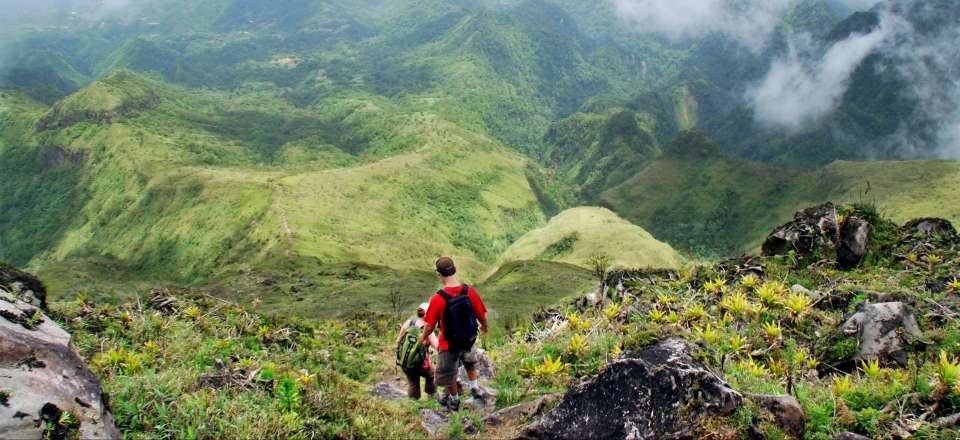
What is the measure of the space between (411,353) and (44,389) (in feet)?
21.0

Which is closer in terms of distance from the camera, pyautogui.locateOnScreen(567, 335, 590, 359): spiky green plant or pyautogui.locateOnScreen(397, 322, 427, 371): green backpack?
pyautogui.locateOnScreen(397, 322, 427, 371): green backpack

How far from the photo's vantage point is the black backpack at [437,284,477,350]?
10555 millimetres

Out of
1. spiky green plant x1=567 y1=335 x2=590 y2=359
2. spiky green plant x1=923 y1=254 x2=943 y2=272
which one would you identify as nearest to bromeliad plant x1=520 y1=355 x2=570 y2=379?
spiky green plant x1=567 y1=335 x2=590 y2=359

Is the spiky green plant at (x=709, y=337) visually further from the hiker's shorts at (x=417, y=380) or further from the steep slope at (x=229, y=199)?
the steep slope at (x=229, y=199)

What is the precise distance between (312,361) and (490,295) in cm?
3834

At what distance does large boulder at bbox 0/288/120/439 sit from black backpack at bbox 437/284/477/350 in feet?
18.2

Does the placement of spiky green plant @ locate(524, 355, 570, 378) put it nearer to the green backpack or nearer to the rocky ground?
the rocky ground

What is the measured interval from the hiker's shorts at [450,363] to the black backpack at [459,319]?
1.10 feet

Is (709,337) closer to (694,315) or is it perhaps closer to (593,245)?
(694,315)

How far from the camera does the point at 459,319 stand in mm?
10680

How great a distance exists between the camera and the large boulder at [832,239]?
→ 2312 centimetres

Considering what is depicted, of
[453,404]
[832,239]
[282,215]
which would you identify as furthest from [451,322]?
[282,215]

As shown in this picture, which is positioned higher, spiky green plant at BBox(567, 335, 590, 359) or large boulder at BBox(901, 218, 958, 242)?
large boulder at BBox(901, 218, 958, 242)

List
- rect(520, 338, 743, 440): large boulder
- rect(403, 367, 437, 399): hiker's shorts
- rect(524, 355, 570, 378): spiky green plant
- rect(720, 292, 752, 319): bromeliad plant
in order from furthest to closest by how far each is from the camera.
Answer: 1. rect(720, 292, 752, 319): bromeliad plant
2. rect(403, 367, 437, 399): hiker's shorts
3. rect(524, 355, 570, 378): spiky green plant
4. rect(520, 338, 743, 440): large boulder
